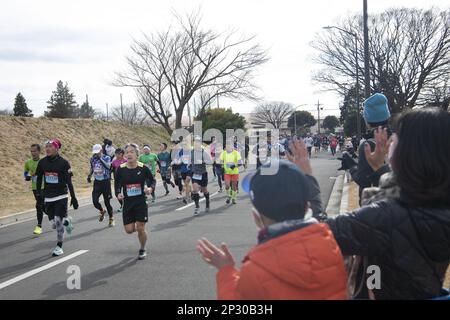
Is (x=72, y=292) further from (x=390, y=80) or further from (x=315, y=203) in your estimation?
(x=390, y=80)

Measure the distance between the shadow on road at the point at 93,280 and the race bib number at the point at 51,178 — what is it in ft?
6.84

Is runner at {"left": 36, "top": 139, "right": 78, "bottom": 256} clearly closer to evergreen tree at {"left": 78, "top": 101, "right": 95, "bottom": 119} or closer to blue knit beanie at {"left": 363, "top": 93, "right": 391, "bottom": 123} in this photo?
blue knit beanie at {"left": 363, "top": 93, "right": 391, "bottom": 123}

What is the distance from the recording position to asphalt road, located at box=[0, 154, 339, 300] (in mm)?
5496

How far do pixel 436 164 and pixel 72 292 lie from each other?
4.82 metres

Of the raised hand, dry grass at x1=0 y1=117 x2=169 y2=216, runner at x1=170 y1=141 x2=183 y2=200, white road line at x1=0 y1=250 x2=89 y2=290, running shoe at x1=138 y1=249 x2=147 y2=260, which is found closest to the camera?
the raised hand

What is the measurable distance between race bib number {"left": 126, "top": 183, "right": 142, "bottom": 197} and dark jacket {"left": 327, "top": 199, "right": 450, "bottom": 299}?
5.74 meters

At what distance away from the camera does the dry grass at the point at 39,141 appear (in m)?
16.9

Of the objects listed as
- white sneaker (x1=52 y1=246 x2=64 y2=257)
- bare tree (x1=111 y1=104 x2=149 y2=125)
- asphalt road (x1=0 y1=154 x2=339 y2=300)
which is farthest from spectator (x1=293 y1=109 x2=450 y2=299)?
bare tree (x1=111 y1=104 x2=149 y2=125)

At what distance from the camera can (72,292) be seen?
551cm

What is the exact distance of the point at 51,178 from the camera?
7.91m

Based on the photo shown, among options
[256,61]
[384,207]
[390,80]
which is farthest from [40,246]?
[390,80]

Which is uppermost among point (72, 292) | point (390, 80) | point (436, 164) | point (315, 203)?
point (390, 80)

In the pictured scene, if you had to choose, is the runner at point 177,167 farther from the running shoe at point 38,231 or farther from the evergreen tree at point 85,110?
the evergreen tree at point 85,110

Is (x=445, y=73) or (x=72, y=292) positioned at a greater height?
(x=445, y=73)
